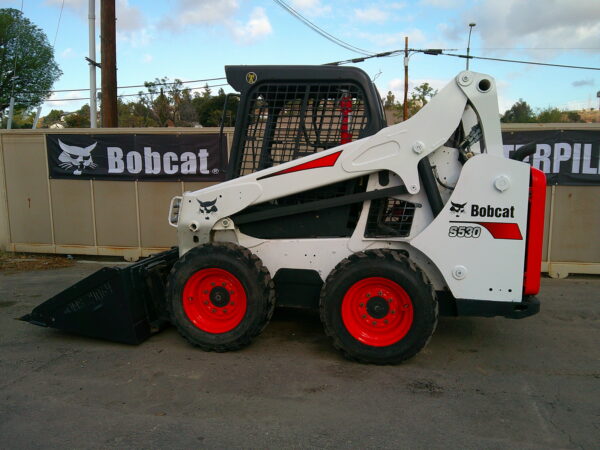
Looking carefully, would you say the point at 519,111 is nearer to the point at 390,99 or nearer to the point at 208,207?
the point at 390,99

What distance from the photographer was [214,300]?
4414 millimetres

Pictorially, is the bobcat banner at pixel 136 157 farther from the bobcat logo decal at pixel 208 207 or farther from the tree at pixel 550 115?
the tree at pixel 550 115

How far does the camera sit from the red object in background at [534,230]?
3.88 m

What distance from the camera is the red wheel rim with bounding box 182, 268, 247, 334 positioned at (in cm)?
438

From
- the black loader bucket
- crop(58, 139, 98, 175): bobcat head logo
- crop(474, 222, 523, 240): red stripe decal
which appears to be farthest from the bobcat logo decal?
crop(58, 139, 98, 175): bobcat head logo

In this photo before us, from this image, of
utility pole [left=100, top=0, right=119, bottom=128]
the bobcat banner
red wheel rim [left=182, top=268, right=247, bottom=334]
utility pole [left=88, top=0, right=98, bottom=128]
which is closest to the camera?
red wheel rim [left=182, top=268, right=247, bottom=334]

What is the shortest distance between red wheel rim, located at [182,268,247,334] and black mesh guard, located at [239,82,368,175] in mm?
1135

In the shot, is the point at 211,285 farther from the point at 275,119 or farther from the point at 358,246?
the point at 275,119

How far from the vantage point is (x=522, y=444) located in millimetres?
2928

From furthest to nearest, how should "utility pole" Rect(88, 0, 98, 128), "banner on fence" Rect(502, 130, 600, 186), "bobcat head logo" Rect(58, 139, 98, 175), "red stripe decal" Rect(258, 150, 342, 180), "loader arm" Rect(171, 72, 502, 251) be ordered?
1. "utility pole" Rect(88, 0, 98, 128)
2. "bobcat head logo" Rect(58, 139, 98, 175)
3. "banner on fence" Rect(502, 130, 600, 186)
4. "red stripe decal" Rect(258, 150, 342, 180)
5. "loader arm" Rect(171, 72, 502, 251)

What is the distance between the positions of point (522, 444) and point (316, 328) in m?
2.47

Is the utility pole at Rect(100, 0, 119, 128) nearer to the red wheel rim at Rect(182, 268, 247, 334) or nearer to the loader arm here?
the red wheel rim at Rect(182, 268, 247, 334)

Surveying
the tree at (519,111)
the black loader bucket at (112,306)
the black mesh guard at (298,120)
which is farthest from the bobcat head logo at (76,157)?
the tree at (519,111)

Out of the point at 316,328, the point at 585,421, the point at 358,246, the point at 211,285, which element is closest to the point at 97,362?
the point at 211,285
